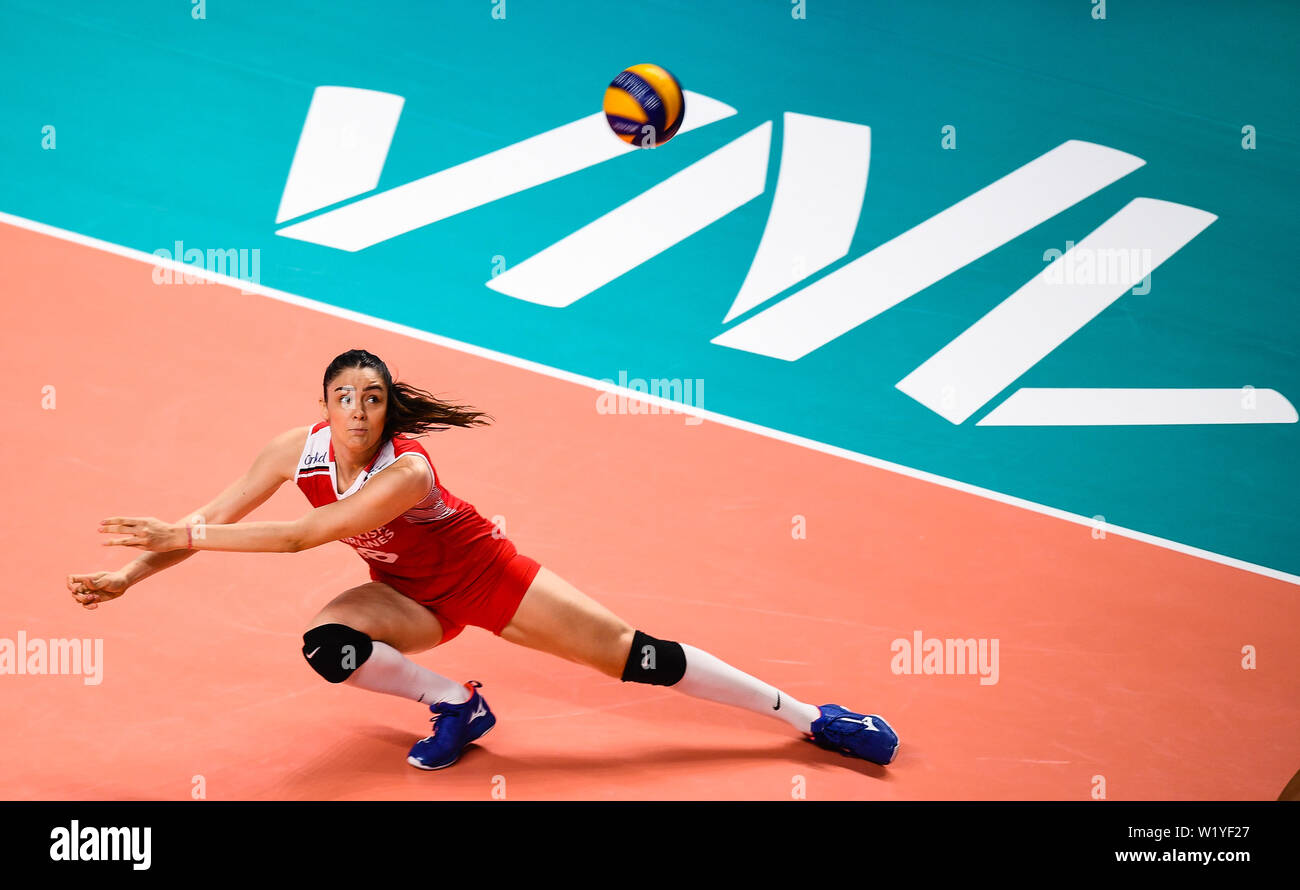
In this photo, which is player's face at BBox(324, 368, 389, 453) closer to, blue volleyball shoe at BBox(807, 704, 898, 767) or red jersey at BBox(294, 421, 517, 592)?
red jersey at BBox(294, 421, 517, 592)

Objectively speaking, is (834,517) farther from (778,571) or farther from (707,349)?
(707,349)

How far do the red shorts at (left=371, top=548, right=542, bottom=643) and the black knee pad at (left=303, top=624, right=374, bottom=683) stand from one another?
0.45 meters

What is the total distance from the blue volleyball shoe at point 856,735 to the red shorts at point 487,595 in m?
1.39

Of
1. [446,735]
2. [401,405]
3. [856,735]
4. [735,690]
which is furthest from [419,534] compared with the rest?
[856,735]

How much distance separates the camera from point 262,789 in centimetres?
507

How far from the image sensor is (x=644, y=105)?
23.1 feet

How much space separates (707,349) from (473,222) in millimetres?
2000

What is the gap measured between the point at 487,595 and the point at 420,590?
0.28 m

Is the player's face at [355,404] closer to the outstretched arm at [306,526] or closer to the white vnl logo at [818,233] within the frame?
the outstretched arm at [306,526]

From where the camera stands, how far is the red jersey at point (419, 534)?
5117 mm

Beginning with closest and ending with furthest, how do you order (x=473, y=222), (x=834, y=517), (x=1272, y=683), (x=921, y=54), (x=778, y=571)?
(x=1272, y=683), (x=778, y=571), (x=834, y=517), (x=473, y=222), (x=921, y=54)

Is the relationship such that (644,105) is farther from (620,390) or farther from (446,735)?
(446,735)

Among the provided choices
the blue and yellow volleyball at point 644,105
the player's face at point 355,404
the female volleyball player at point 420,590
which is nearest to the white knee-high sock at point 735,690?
the female volleyball player at point 420,590

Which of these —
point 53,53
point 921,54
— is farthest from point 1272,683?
point 53,53
